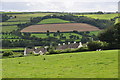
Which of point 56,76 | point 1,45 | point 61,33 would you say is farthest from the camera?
point 61,33

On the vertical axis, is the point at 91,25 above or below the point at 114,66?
above

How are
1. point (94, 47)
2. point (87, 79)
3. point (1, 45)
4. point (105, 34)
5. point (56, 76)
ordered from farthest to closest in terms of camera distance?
point (1, 45) < point (105, 34) < point (94, 47) < point (56, 76) < point (87, 79)

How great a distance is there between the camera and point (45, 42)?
116438 millimetres

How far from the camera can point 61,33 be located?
453 feet

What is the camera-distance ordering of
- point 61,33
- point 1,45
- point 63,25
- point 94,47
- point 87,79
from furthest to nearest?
point 63,25, point 61,33, point 1,45, point 94,47, point 87,79

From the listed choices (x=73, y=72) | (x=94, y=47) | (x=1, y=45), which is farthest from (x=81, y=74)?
(x=1, y=45)

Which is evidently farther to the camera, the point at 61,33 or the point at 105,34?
the point at 61,33

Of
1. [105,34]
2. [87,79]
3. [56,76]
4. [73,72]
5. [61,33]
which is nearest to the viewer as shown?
[87,79]

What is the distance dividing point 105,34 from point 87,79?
1508 inches

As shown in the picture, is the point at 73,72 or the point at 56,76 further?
the point at 73,72

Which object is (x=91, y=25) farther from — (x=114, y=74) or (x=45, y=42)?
(x=114, y=74)

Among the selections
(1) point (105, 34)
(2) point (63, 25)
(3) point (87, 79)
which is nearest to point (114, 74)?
(3) point (87, 79)

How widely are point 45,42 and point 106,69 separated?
9521 centimetres

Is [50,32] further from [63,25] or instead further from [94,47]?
[94,47]
